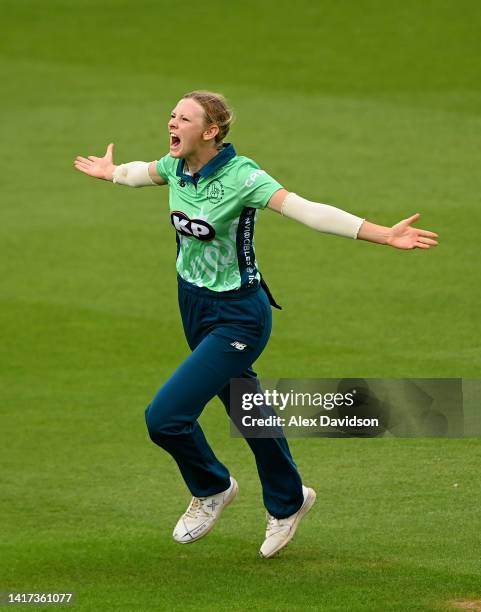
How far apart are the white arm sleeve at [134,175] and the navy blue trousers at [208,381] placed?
0.70 meters

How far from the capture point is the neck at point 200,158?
718 centimetres

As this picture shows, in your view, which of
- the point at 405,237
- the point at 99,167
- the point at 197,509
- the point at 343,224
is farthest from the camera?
the point at 99,167

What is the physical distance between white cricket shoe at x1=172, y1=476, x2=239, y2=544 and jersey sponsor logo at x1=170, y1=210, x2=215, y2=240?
1421mm

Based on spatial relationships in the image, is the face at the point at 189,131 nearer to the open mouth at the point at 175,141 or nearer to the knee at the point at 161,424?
the open mouth at the point at 175,141

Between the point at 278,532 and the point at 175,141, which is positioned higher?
the point at 175,141

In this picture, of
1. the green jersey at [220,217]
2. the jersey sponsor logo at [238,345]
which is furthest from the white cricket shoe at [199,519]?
the green jersey at [220,217]

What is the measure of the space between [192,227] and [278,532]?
1.70 m

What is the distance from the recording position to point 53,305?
12.3 metres

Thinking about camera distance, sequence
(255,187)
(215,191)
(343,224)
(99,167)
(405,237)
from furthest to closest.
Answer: (99,167) < (215,191) < (255,187) < (343,224) < (405,237)

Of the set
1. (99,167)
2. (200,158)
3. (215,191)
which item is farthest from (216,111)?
(99,167)

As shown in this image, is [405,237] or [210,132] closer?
[405,237]

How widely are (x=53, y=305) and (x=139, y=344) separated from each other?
50.4 inches

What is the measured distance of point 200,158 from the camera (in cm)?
718

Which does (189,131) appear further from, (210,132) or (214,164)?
(214,164)
